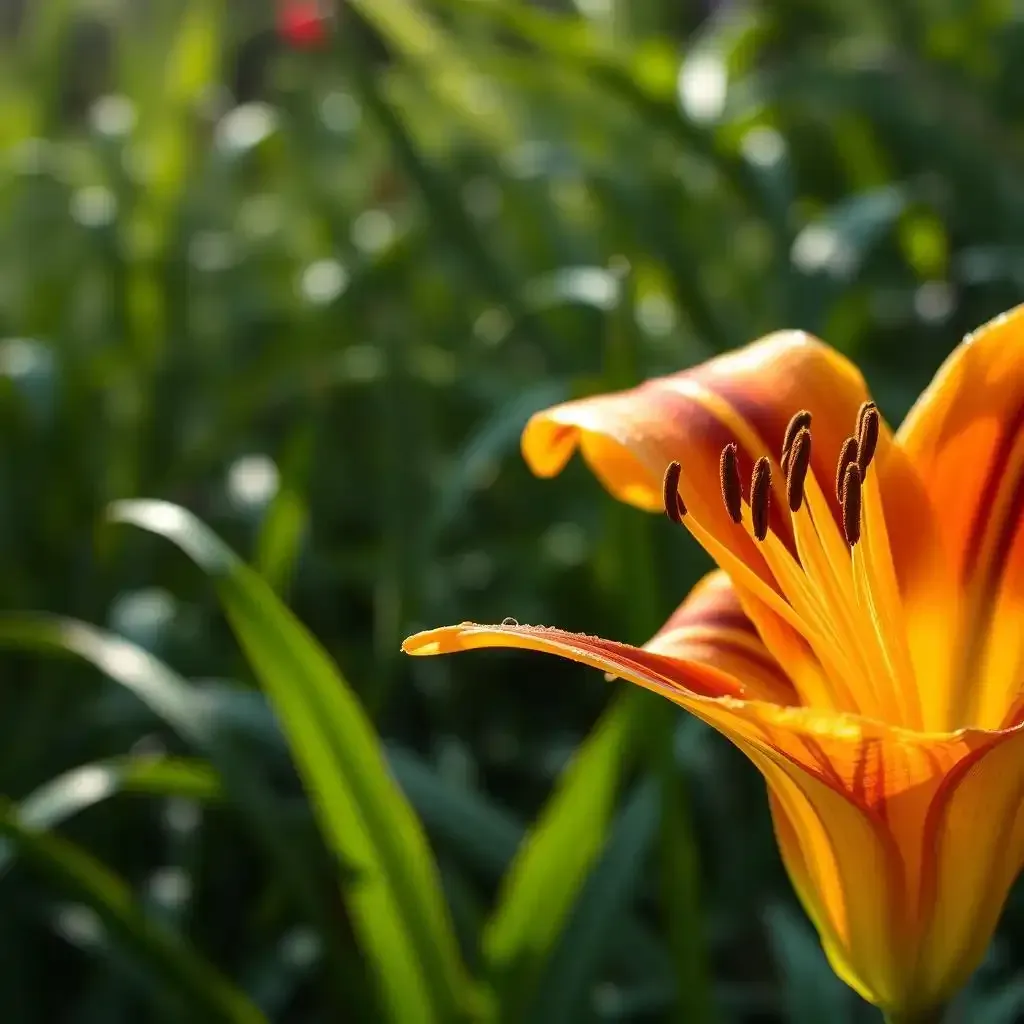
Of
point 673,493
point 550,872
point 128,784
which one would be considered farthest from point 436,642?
point 128,784

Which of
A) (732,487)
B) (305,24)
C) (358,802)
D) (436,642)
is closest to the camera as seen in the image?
(436,642)

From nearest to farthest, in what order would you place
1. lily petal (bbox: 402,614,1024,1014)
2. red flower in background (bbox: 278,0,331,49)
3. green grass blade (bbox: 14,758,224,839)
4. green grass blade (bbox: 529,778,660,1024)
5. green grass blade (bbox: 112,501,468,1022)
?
1. lily petal (bbox: 402,614,1024,1014)
2. green grass blade (bbox: 112,501,468,1022)
3. green grass blade (bbox: 529,778,660,1024)
4. green grass blade (bbox: 14,758,224,839)
5. red flower in background (bbox: 278,0,331,49)

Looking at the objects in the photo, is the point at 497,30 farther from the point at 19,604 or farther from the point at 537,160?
the point at 19,604

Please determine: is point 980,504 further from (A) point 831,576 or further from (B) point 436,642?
(B) point 436,642

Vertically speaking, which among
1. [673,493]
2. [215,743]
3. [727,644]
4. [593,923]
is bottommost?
[593,923]

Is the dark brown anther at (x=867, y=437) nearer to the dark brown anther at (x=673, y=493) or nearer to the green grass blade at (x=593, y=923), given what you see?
the dark brown anther at (x=673, y=493)

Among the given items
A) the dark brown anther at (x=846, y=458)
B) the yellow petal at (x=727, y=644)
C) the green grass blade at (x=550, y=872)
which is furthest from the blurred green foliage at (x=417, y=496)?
the dark brown anther at (x=846, y=458)

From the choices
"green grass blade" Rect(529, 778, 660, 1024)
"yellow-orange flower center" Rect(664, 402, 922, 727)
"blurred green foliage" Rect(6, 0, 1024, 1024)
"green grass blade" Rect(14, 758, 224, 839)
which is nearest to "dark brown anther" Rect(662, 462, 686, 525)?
"yellow-orange flower center" Rect(664, 402, 922, 727)

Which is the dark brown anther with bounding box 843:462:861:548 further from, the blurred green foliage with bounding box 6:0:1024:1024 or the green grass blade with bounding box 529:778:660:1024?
the green grass blade with bounding box 529:778:660:1024
